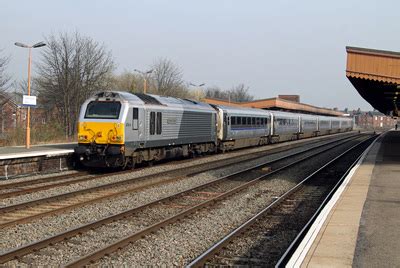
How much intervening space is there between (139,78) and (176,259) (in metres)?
66.3

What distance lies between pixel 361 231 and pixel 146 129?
1159 centimetres

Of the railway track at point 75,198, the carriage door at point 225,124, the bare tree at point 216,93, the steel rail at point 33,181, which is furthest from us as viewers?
the bare tree at point 216,93

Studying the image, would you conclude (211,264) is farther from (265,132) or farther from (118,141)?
(265,132)

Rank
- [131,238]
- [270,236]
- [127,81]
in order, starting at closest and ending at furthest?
[131,238], [270,236], [127,81]

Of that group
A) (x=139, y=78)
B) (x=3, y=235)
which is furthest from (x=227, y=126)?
(x=139, y=78)

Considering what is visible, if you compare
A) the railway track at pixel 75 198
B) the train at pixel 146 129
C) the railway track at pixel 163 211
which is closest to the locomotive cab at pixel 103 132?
the train at pixel 146 129

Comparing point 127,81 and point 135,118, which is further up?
point 127,81

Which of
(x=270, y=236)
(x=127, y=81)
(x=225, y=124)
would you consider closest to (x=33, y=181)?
(x=270, y=236)

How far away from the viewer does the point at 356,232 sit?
7.64 meters

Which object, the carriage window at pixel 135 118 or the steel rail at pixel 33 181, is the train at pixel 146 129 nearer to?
the carriage window at pixel 135 118

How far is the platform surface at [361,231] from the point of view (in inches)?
238

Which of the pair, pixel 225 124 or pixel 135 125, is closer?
pixel 135 125

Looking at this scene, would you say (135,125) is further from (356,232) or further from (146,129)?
(356,232)

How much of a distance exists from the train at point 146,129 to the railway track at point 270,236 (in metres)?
6.65
